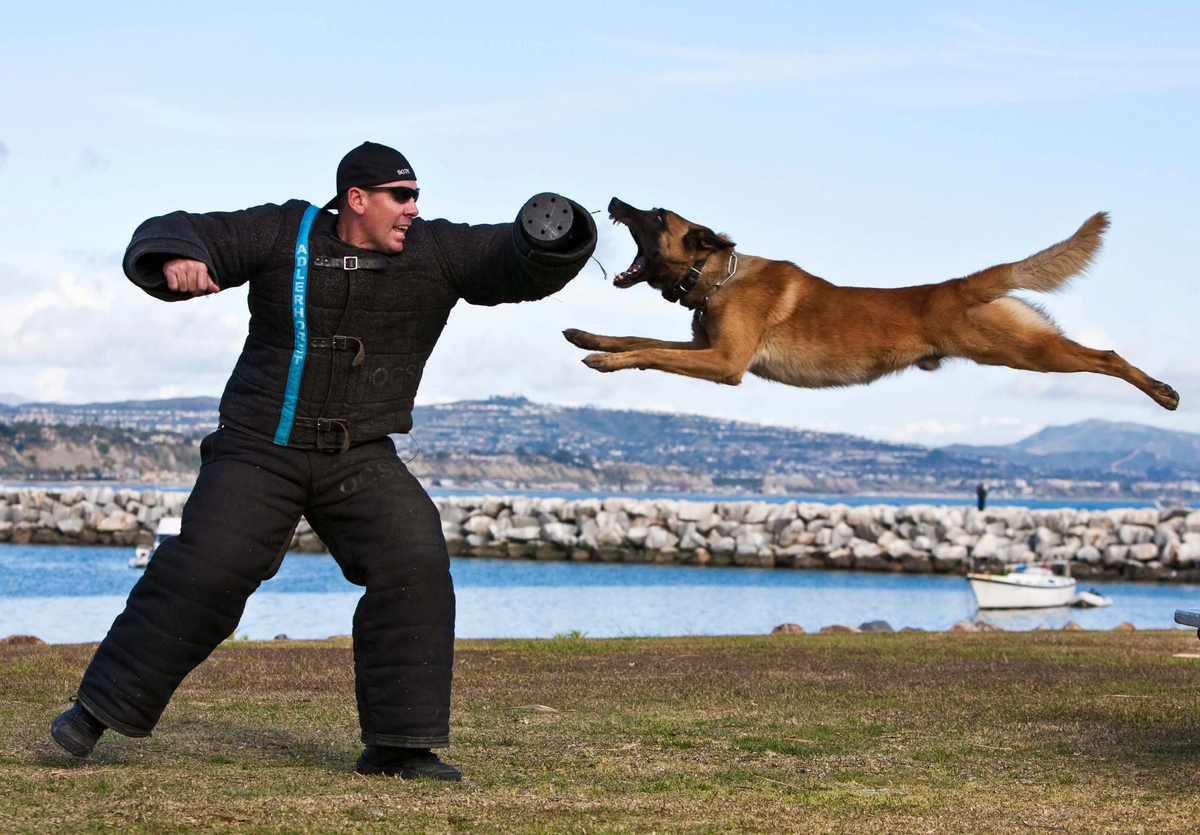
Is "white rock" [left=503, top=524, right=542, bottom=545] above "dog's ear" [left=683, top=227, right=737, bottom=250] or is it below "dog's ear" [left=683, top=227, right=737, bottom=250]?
below

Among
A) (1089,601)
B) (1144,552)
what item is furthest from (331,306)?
(1144,552)

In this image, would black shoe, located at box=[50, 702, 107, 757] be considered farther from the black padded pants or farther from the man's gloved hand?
the man's gloved hand

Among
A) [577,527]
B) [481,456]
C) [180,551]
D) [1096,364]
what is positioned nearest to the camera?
[180,551]

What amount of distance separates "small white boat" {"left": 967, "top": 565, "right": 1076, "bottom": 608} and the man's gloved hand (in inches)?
936

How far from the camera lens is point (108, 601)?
79.1ft

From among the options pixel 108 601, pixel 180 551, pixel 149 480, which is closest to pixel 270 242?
pixel 180 551

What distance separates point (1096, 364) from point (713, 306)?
6.57 feet

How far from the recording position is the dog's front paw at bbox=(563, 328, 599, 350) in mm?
6906

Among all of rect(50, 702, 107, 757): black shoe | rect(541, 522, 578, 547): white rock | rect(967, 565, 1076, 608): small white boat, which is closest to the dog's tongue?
rect(50, 702, 107, 757): black shoe

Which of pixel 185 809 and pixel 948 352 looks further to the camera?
pixel 948 352

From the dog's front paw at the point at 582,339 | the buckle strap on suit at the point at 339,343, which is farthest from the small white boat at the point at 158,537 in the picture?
the buckle strap on suit at the point at 339,343

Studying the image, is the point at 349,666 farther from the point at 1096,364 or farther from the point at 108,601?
the point at 108,601

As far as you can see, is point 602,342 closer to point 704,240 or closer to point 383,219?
point 704,240

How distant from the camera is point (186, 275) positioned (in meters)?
5.08
